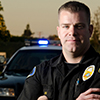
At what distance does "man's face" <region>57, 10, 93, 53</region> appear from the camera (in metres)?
2.16

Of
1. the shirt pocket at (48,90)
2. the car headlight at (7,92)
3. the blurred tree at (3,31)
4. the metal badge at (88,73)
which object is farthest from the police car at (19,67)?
the blurred tree at (3,31)

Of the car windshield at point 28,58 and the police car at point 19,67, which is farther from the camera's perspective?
the car windshield at point 28,58

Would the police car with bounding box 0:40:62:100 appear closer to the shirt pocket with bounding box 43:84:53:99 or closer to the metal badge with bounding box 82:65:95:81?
the shirt pocket with bounding box 43:84:53:99

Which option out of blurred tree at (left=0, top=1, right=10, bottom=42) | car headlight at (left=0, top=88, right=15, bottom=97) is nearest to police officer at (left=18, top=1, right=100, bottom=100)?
car headlight at (left=0, top=88, right=15, bottom=97)

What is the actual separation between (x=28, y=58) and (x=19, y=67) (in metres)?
0.34

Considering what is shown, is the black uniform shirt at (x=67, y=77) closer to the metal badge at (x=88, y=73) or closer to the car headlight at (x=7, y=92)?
the metal badge at (x=88, y=73)

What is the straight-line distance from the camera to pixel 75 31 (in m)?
2.16

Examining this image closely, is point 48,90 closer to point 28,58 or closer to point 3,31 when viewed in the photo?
point 28,58

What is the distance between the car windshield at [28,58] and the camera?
17.4 feet

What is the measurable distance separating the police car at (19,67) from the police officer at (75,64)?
1.99 metres

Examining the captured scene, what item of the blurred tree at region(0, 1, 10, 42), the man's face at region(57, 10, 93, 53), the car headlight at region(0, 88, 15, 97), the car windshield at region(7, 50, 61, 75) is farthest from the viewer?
the blurred tree at region(0, 1, 10, 42)

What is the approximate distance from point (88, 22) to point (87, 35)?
10 cm

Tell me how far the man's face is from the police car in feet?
7.14

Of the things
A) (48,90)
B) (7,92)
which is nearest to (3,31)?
(7,92)
